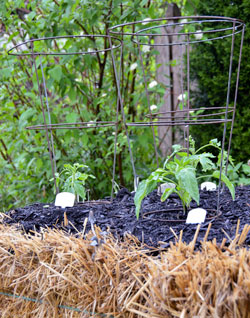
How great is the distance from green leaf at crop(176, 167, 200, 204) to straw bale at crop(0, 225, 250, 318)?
0.20 metres

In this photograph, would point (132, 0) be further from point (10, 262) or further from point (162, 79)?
point (10, 262)

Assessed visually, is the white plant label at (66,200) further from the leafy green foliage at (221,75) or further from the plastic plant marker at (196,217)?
the leafy green foliage at (221,75)

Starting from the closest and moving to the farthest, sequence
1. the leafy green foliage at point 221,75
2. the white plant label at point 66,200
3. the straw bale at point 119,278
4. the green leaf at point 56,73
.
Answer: the straw bale at point 119,278 < the white plant label at point 66,200 < the green leaf at point 56,73 < the leafy green foliage at point 221,75

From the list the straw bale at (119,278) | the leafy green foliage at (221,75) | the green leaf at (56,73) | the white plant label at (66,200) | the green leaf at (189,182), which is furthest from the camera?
the leafy green foliage at (221,75)

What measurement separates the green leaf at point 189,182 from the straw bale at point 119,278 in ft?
0.64

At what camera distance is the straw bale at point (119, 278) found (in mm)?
1043


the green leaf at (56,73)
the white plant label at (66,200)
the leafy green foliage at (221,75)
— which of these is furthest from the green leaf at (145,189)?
the leafy green foliage at (221,75)

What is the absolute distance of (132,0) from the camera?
3.05m

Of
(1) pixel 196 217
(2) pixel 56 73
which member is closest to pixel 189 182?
(1) pixel 196 217

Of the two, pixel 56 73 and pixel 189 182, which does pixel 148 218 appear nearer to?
pixel 189 182

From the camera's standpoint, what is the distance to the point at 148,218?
168cm

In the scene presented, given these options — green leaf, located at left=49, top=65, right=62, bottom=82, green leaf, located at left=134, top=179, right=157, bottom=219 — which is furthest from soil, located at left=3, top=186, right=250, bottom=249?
green leaf, located at left=49, top=65, right=62, bottom=82

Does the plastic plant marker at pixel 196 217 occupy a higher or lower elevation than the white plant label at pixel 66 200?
higher

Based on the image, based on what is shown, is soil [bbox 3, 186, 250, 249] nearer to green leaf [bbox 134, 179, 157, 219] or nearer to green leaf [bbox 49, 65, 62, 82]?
green leaf [bbox 134, 179, 157, 219]
